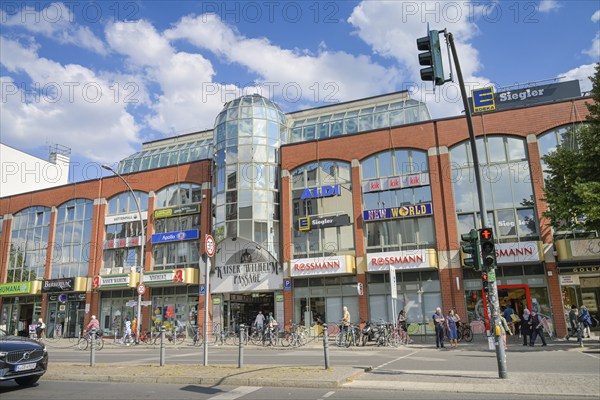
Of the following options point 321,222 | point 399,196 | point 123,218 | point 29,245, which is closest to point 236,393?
point 321,222

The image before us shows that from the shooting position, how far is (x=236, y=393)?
9594 mm

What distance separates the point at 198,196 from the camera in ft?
116

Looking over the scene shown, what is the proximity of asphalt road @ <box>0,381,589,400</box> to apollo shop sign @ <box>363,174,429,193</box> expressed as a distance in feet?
68.1

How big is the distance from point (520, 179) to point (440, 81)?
2048 cm

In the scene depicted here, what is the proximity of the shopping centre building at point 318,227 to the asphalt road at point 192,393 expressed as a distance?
12.5m

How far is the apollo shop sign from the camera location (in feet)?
95.1

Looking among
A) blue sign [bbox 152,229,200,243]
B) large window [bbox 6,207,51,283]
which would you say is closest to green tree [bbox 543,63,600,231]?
blue sign [bbox 152,229,200,243]

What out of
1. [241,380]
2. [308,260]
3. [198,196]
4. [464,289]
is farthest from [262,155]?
[241,380]

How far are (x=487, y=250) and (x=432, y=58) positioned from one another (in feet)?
15.9

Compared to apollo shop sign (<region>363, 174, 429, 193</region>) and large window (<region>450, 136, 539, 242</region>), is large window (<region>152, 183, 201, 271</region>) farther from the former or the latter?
large window (<region>450, 136, 539, 242</region>)

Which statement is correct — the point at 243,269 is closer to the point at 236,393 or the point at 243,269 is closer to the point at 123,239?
the point at 123,239

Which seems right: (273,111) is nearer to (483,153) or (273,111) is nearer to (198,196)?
(198,196)

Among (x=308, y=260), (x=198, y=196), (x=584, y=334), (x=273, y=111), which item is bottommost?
(x=584, y=334)

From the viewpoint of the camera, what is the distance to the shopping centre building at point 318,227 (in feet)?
87.3
